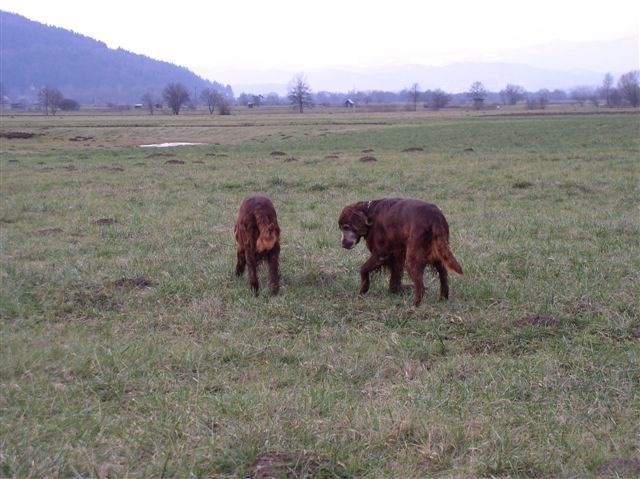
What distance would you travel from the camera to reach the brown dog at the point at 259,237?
752 centimetres

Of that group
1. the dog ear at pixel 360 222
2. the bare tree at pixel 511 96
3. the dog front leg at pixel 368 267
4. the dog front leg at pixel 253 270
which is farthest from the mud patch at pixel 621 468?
the bare tree at pixel 511 96

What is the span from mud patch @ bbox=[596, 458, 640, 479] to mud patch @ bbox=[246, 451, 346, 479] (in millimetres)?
1354

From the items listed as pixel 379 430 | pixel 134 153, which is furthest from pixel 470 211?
pixel 134 153

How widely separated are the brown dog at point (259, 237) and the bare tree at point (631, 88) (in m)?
98.1

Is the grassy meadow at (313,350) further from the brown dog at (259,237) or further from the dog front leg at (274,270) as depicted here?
the brown dog at (259,237)

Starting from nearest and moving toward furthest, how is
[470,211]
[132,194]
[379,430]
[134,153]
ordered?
[379,430] < [470,211] < [132,194] < [134,153]

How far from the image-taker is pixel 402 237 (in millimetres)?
7254

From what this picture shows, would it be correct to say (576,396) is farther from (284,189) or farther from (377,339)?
(284,189)

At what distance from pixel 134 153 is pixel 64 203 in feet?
51.0

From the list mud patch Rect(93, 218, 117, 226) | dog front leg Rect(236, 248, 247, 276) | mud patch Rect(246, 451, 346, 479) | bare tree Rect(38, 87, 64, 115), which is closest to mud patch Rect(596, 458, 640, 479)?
mud patch Rect(246, 451, 346, 479)

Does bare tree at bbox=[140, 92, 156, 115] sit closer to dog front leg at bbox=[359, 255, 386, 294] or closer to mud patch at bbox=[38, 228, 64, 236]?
mud patch at bbox=[38, 228, 64, 236]

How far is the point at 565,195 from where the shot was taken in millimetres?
14352

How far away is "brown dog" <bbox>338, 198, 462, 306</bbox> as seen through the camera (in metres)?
6.95

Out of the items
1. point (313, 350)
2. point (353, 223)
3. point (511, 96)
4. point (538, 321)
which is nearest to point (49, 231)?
point (353, 223)
